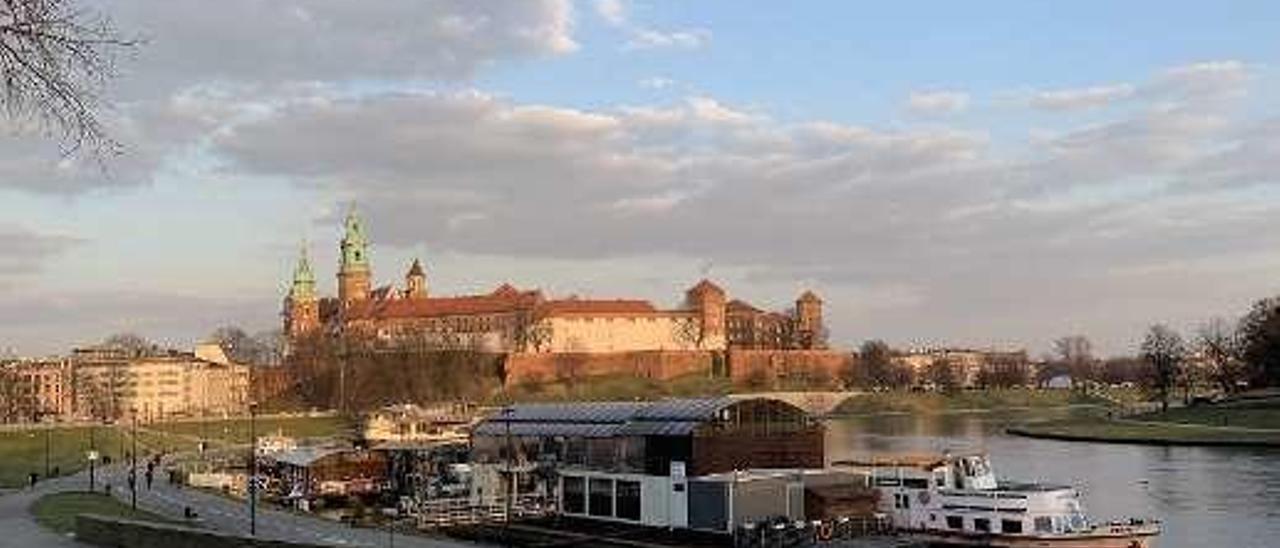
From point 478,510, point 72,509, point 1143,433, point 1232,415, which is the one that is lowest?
point 1143,433

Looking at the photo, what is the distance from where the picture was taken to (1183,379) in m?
183

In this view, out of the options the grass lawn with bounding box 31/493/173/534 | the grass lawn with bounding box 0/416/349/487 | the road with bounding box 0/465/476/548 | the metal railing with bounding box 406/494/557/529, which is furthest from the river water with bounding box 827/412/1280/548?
the grass lawn with bounding box 0/416/349/487

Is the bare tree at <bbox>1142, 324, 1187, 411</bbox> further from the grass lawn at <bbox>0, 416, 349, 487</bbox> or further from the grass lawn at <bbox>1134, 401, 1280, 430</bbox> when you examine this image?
the grass lawn at <bbox>0, 416, 349, 487</bbox>

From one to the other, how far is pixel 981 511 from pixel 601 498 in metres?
13.9

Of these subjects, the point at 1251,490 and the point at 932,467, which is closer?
the point at 932,467

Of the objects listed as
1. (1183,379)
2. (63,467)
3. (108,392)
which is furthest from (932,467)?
(108,392)

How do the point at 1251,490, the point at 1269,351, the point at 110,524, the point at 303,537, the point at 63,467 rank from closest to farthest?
the point at 110,524, the point at 303,537, the point at 1251,490, the point at 63,467, the point at 1269,351

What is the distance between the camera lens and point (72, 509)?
54906 millimetres

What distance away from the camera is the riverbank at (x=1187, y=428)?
10825 centimetres

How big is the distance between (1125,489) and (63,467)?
63.5 metres

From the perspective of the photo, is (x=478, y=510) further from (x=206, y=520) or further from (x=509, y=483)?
(x=206, y=520)

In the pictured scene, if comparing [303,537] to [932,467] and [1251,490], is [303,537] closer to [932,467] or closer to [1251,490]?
[932,467]

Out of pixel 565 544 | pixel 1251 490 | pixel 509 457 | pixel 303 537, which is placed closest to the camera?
pixel 303 537

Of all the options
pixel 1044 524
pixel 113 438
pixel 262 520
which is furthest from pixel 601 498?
pixel 113 438
